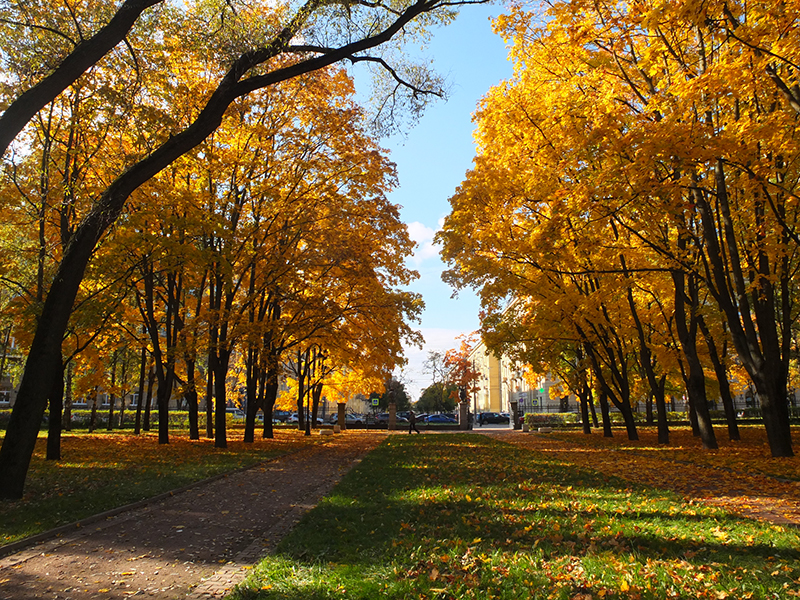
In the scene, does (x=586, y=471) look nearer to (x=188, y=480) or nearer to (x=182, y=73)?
(x=188, y=480)

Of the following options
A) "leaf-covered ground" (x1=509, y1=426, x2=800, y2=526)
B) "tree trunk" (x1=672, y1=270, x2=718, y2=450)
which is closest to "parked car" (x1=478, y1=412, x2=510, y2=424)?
"leaf-covered ground" (x1=509, y1=426, x2=800, y2=526)

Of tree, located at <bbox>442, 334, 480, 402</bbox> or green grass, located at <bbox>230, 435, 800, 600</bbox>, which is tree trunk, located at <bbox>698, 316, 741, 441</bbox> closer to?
green grass, located at <bbox>230, 435, 800, 600</bbox>

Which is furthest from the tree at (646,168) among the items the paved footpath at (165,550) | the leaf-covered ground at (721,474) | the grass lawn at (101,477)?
the grass lawn at (101,477)

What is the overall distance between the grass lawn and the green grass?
10.6 feet

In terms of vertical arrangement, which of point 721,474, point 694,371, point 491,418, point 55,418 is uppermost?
point 694,371

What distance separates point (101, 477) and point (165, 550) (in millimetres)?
6066

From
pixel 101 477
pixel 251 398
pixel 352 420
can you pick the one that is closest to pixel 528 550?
pixel 101 477

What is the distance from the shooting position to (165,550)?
5668 millimetres

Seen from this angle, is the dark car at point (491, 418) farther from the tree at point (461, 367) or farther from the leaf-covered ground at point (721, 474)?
the leaf-covered ground at point (721, 474)

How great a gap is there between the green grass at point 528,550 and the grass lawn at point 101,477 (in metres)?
3.23

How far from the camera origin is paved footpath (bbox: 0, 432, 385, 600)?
178 inches

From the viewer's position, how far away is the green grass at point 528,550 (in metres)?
4.09

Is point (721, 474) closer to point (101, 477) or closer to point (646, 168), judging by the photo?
point (646, 168)

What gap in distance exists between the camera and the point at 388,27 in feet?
32.6
